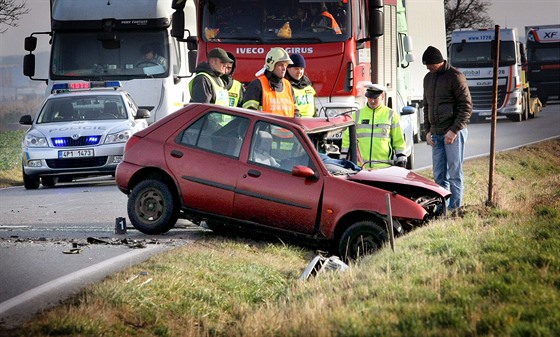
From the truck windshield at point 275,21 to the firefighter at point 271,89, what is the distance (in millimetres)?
5463

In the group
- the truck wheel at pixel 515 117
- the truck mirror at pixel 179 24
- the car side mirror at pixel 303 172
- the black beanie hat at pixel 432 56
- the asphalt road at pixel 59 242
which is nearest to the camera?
the asphalt road at pixel 59 242

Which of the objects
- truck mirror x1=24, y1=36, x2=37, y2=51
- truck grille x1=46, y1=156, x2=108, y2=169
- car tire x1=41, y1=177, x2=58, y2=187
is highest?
truck mirror x1=24, y1=36, x2=37, y2=51

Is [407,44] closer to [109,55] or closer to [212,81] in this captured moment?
[109,55]

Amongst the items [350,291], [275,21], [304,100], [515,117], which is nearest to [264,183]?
[304,100]

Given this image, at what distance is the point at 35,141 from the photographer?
21.0m

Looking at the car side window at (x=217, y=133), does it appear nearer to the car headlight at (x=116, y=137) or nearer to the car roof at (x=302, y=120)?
the car roof at (x=302, y=120)

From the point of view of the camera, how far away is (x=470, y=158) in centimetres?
2800

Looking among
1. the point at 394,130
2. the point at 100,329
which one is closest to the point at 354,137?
the point at 394,130

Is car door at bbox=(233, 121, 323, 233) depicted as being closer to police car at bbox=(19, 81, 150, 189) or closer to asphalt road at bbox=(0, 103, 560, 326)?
asphalt road at bbox=(0, 103, 560, 326)

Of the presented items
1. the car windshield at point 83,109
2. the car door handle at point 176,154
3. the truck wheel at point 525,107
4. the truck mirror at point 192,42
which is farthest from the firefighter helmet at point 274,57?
the truck wheel at point 525,107

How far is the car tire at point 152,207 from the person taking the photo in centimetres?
1269

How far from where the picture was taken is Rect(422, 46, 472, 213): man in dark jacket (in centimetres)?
1464

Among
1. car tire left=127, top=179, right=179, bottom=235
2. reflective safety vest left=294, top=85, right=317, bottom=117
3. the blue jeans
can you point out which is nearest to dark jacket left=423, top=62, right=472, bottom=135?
the blue jeans

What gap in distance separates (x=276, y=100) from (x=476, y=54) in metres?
31.6
